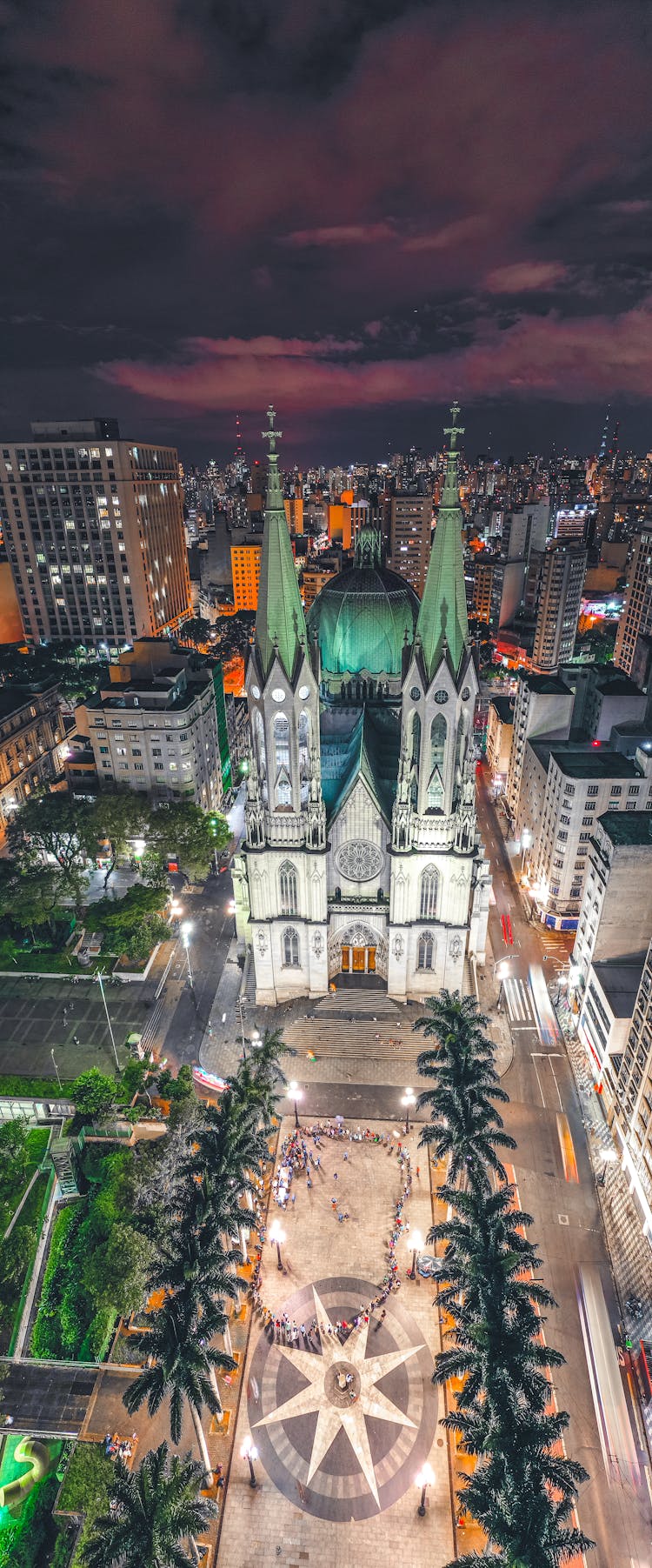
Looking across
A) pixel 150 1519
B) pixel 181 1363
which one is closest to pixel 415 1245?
pixel 181 1363

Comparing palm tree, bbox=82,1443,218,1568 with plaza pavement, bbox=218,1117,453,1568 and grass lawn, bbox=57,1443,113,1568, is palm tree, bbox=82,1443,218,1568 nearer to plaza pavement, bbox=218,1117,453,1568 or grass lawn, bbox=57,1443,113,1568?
grass lawn, bbox=57,1443,113,1568

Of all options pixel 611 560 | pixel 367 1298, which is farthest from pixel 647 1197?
pixel 611 560

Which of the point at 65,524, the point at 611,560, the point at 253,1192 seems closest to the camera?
the point at 253,1192

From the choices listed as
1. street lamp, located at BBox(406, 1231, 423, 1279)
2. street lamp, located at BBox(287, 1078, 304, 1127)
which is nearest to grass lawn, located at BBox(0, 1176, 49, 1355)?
street lamp, located at BBox(287, 1078, 304, 1127)

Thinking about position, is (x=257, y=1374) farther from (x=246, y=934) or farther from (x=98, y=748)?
(x=98, y=748)

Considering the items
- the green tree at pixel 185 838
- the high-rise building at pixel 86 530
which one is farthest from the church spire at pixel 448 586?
the high-rise building at pixel 86 530

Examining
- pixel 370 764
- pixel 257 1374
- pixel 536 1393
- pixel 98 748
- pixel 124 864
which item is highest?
pixel 98 748

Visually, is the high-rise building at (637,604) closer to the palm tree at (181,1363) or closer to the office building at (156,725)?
the office building at (156,725)
